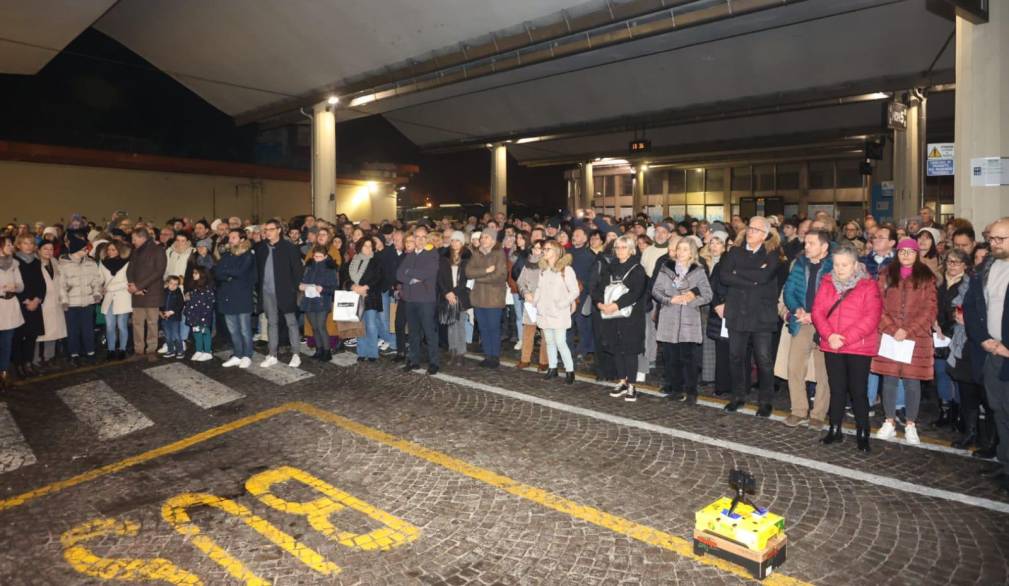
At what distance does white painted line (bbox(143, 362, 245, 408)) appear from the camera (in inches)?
289

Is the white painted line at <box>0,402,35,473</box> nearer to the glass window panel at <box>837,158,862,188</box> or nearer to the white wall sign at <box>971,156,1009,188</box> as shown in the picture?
the white wall sign at <box>971,156,1009,188</box>

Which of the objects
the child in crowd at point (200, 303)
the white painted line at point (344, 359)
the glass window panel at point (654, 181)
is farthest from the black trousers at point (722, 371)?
the glass window panel at point (654, 181)

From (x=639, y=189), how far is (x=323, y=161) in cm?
2029

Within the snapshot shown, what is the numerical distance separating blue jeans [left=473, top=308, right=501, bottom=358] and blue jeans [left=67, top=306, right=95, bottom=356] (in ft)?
19.2

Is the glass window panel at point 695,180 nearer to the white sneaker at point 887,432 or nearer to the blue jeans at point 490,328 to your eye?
the blue jeans at point 490,328

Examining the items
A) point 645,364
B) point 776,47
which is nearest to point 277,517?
point 645,364

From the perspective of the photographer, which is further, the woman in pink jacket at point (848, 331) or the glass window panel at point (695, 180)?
the glass window panel at point (695, 180)

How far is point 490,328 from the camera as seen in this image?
29.2 ft

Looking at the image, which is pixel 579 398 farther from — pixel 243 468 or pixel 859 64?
pixel 859 64

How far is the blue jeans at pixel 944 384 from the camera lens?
621 centimetres

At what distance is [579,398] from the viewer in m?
7.30

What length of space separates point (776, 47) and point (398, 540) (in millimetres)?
17381

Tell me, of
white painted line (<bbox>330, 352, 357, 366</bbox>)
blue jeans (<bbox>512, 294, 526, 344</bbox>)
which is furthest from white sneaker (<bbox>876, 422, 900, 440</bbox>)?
white painted line (<bbox>330, 352, 357, 366</bbox>)

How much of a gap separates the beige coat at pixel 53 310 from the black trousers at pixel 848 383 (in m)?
9.89
